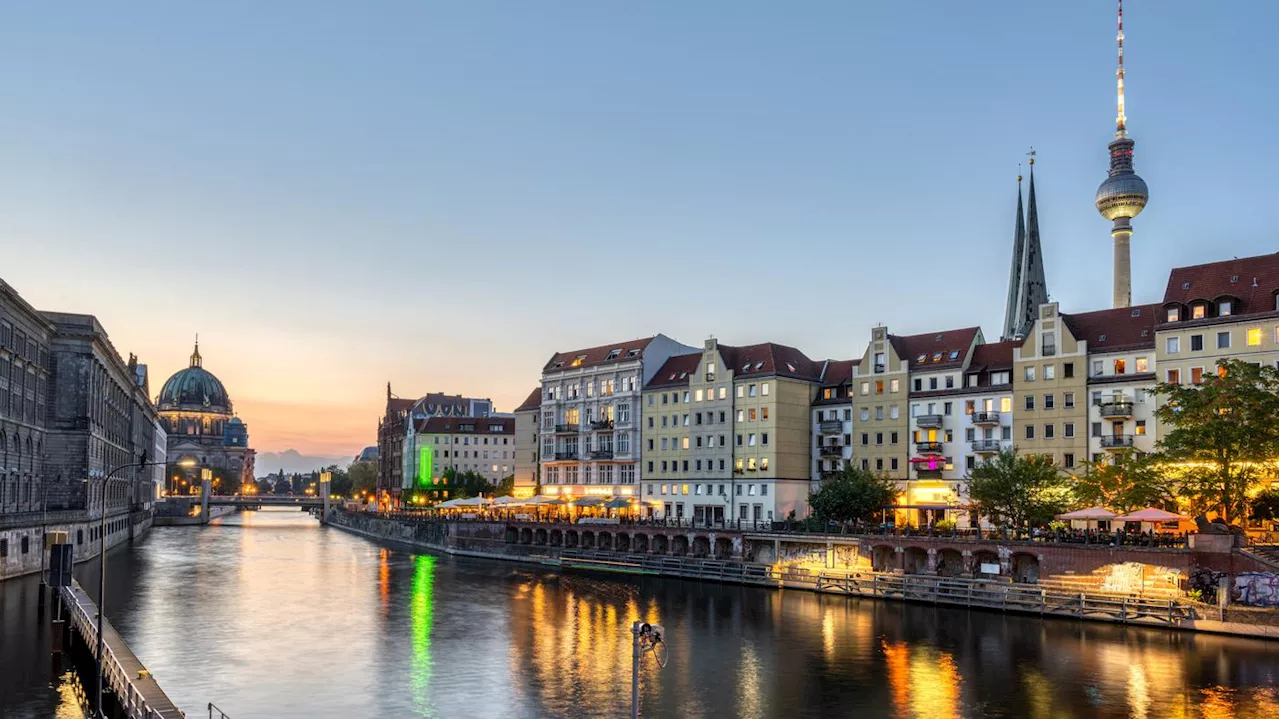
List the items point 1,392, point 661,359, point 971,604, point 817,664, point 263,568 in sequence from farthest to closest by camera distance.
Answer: point 661,359 < point 263,568 < point 1,392 < point 971,604 < point 817,664

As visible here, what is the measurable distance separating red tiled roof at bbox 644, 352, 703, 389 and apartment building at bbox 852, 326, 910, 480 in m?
20.8

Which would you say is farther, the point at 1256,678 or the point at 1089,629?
the point at 1089,629

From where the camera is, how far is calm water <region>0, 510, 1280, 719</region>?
4069 centimetres

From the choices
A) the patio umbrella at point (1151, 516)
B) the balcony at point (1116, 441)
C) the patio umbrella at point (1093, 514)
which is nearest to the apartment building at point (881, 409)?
the balcony at point (1116, 441)

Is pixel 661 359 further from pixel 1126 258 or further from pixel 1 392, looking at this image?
pixel 1126 258

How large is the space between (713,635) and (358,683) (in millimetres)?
21696

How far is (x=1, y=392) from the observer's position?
86312 millimetres

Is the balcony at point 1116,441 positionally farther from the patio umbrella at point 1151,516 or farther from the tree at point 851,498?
the patio umbrella at point 1151,516

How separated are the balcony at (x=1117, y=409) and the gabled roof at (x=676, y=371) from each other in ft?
148

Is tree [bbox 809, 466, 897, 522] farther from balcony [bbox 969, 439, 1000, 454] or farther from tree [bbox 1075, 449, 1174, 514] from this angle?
tree [bbox 1075, 449, 1174, 514]

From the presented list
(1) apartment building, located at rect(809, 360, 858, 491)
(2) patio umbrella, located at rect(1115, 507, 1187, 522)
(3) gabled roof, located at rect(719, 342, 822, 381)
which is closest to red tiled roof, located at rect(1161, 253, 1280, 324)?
(2) patio umbrella, located at rect(1115, 507, 1187, 522)

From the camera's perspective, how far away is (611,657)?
51438mm

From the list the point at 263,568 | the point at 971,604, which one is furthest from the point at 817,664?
the point at 263,568

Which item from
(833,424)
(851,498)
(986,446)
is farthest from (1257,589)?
(833,424)
